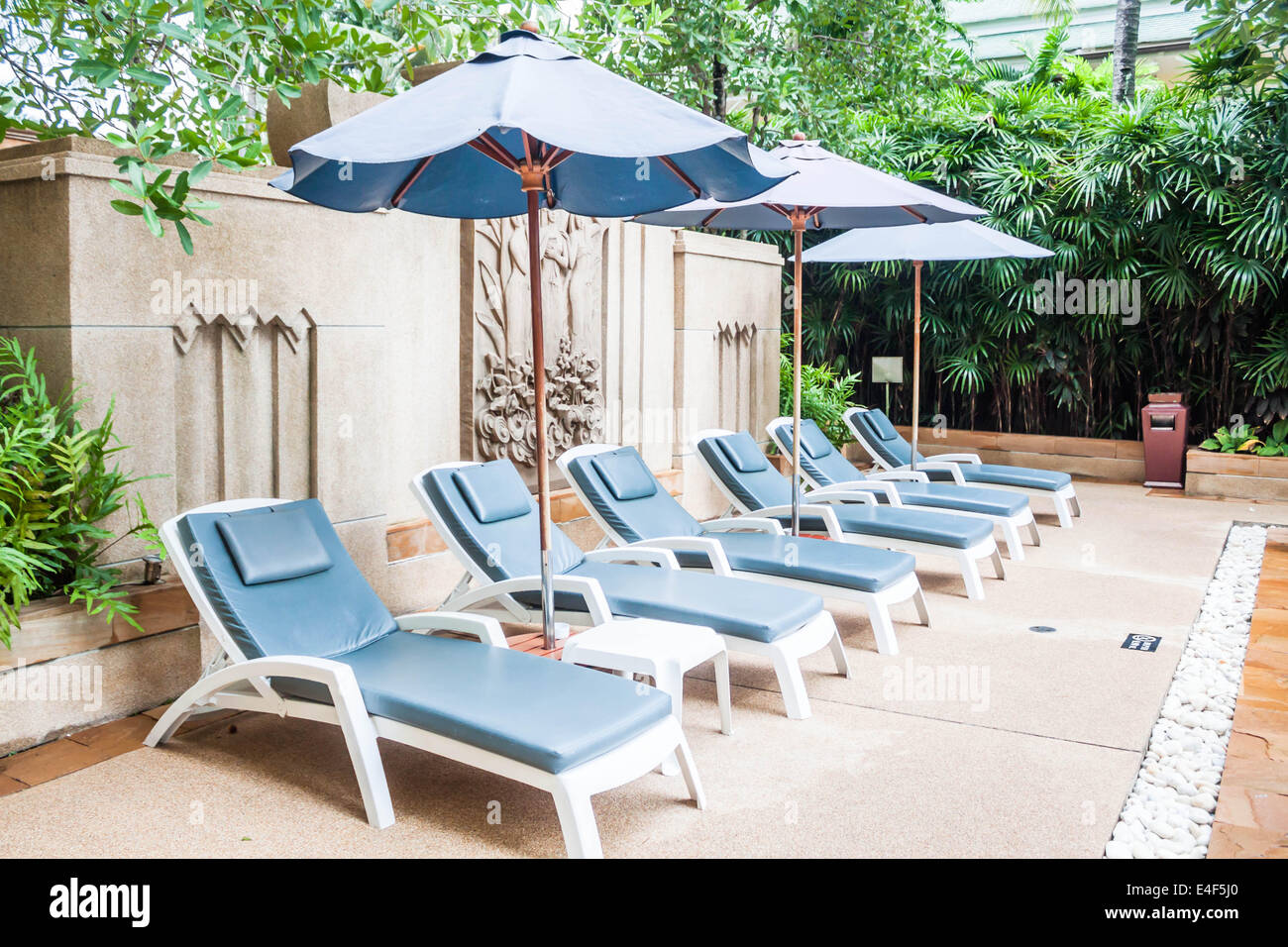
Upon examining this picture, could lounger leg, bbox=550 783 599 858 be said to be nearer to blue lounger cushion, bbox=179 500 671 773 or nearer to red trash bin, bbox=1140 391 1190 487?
blue lounger cushion, bbox=179 500 671 773

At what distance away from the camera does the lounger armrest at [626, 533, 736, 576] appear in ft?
16.6

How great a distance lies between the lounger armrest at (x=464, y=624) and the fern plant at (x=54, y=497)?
101 centimetres

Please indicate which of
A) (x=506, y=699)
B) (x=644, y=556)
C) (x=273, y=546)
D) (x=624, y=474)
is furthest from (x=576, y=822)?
(x=624, y=474)

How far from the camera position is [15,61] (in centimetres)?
515

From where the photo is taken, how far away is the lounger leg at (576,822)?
9.15 feet

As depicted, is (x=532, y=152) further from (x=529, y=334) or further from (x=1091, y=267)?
(x=1091, y=267)

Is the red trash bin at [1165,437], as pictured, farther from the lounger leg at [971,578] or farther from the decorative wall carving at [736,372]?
the lounger leg at [971,578]

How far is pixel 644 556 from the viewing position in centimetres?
500

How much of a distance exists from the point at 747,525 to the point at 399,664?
2655 mm

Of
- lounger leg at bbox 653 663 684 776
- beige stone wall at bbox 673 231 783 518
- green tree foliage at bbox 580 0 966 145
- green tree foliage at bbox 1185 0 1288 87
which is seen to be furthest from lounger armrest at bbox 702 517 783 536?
green tree foliage at bbox 580 0 966 145
